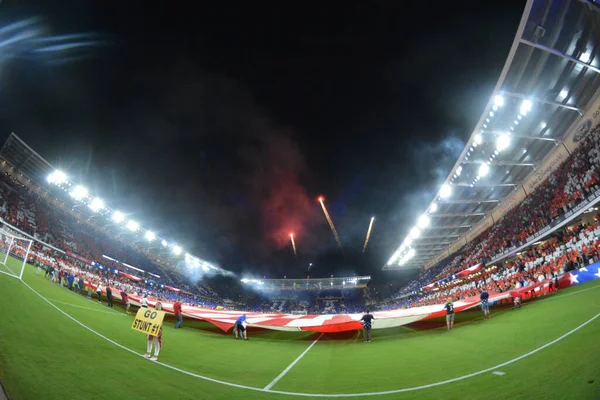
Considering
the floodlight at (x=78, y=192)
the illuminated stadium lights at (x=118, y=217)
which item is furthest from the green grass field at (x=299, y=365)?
the illuminated stadium lights at (x=118, y=217)

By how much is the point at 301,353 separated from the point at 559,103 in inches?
1198

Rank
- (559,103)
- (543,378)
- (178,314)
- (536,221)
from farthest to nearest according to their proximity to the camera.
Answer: (536,221) < (559,103) < (178,314) < (543,378)

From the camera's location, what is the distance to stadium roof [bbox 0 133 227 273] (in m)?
33.8

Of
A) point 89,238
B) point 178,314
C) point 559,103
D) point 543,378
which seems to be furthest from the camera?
point 89,238

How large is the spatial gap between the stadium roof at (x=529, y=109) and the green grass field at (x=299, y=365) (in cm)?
1876

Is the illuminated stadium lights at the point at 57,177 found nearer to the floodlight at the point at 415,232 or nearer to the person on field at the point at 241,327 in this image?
the person on field at the point at 241,327

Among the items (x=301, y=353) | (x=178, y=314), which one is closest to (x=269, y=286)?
(x=178, y=314)

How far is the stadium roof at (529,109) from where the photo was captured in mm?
17781

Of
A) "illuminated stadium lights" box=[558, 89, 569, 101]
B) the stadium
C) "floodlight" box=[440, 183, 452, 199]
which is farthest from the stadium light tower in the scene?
"illuminated stadium lights" box=[558, 89, 569, 101]

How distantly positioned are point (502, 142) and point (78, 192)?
193 feet

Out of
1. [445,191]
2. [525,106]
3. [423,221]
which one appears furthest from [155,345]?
[423,221]

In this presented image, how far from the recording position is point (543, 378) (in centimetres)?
429

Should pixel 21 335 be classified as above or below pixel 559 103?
below

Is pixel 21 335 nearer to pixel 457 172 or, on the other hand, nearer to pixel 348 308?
pixel 457 172
